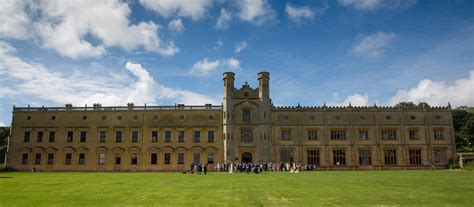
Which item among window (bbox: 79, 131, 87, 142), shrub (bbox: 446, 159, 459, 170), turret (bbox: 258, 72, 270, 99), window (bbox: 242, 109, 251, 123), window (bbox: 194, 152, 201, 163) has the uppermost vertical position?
turret (bbox: 258, 72, 270, 99)

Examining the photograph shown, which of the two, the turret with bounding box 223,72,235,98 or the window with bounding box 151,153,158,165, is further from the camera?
the turret with bounding box 223,72,235,98

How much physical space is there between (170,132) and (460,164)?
1447 inches

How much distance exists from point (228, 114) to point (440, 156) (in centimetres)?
2850

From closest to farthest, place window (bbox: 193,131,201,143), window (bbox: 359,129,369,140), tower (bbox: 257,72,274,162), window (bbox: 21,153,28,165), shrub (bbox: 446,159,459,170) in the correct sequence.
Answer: shrub (bbox: 446,159,459,170), tower (bbox: 257,72,274,162), window (bbox: 193,131,201,143), window (bbox: 359,129,369,140), window (bbox: 21,153,28,165)

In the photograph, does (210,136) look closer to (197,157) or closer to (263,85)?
(197,157)

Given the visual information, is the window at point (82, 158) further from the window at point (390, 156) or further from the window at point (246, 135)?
the window at point (390, 156)

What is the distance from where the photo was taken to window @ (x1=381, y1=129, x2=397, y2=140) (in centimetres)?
5453

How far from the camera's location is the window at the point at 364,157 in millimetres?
53969

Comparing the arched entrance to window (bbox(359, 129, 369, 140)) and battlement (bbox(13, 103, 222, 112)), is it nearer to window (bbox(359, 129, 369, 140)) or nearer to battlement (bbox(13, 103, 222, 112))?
battlement (bbox(13, 103, 222, 112))

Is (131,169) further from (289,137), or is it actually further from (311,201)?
(311,201)

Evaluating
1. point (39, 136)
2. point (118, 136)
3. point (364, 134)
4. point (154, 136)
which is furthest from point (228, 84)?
point (39, 136)

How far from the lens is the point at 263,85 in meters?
54.3

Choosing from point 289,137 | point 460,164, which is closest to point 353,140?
point 289,137

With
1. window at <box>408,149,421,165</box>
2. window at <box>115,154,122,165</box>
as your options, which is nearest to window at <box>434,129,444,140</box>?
window at <box>408,149,421,165</box>
